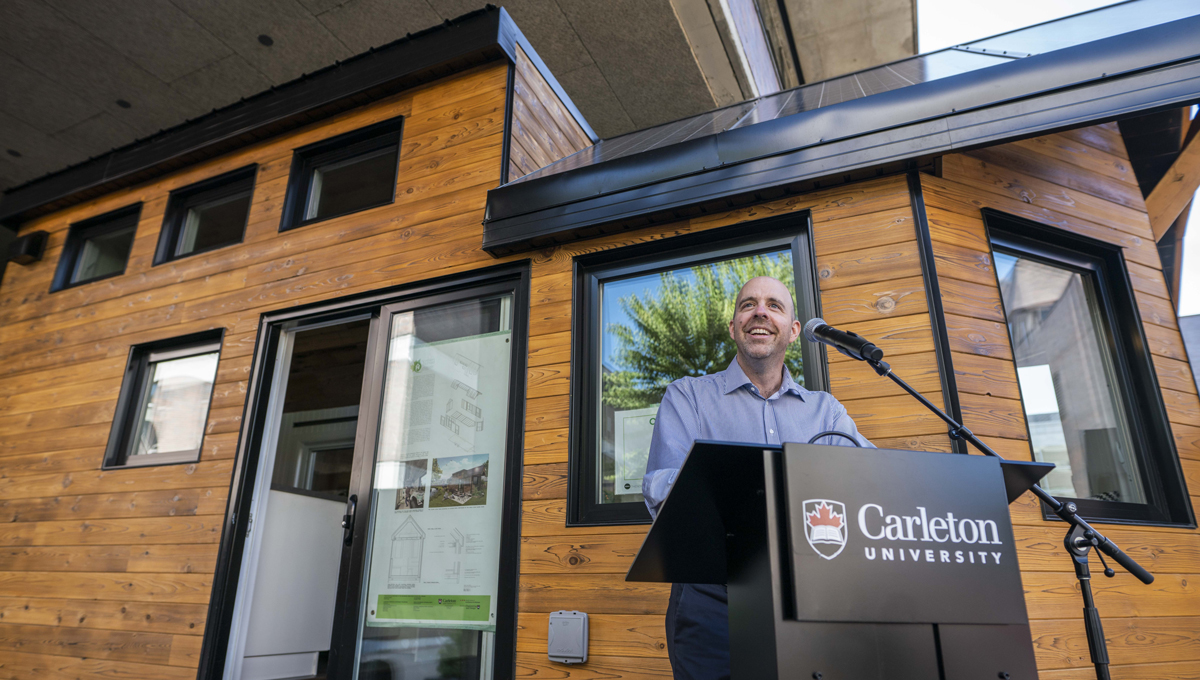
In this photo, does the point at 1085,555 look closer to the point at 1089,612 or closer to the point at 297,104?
the point at 1089,612

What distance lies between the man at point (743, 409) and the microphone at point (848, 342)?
0.22m

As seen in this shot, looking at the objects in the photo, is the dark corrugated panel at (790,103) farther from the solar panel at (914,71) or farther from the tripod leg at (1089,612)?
the tripod leg at (1089,612)

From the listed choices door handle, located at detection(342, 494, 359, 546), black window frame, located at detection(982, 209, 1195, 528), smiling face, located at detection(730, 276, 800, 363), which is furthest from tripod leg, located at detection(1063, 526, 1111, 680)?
door handle, located at detection(342, 494, 359, 546)

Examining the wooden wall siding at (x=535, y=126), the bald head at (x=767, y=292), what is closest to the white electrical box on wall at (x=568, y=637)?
the bald head at (x=767, y=292)

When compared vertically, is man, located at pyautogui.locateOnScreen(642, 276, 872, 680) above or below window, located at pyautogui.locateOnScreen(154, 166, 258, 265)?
below

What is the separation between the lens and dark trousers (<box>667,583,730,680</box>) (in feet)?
4.81

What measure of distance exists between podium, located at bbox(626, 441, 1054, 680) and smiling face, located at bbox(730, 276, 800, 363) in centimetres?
89

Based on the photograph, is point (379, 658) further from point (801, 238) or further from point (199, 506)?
point (801, 238)

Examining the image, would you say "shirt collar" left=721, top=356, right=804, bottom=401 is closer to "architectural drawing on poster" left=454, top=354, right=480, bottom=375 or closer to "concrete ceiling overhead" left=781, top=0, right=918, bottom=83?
"architectural drawing on poster" left=454, top=354, right=480, bottom=375

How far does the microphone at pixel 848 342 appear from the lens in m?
1.54

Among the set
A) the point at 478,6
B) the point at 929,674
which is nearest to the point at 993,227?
the point at 929,674

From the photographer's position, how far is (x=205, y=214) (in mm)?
4578

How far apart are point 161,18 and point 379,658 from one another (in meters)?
4.23

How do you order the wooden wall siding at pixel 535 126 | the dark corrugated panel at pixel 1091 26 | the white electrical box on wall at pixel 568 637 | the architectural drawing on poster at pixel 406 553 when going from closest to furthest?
the dark corrugated panel at pixel 1091 26 → the white electrical box on wall at pixel 568 637 → the architectural drawing on poster at pixel 406 553 → the wooden wall siding at pixel 535 126
